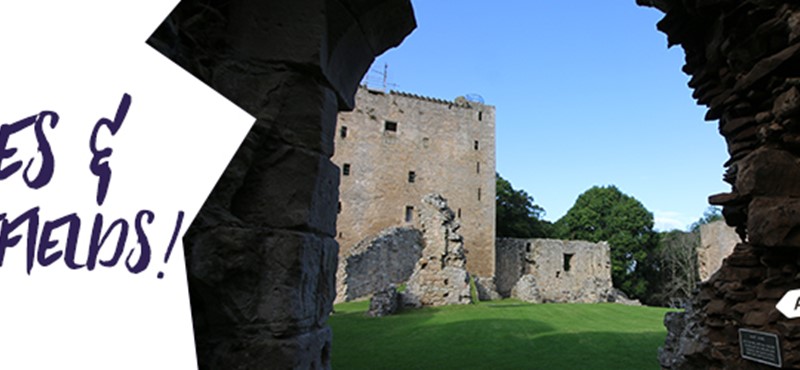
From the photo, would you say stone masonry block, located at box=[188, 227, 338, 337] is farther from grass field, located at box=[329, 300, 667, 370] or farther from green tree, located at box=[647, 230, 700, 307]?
green tree, located at box=[647, 230, 700, 307]

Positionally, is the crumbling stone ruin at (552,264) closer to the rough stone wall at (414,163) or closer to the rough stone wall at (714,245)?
the rough stone wall at (414,163)

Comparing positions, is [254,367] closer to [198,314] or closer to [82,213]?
[198,314]

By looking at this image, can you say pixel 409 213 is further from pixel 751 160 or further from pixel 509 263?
pixel 751 160

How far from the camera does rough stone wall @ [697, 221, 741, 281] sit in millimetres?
16625

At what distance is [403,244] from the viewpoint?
2084cm

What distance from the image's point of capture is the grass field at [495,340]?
21.5 ft

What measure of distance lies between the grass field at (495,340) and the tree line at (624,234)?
18.5 meters

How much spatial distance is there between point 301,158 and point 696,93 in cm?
407

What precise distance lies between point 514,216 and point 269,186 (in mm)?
31623

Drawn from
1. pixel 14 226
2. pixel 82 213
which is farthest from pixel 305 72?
pixel 14 226

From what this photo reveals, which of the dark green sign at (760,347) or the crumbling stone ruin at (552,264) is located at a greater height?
the crumbling stone ruin at (552,264)

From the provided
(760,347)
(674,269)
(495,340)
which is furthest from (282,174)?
(674,269)

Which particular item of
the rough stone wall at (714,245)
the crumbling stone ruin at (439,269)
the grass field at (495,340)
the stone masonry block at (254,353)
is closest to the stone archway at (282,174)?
the stone masonry block at (254,353)

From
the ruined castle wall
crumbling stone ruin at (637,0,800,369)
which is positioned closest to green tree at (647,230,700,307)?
the ruined castle wall
